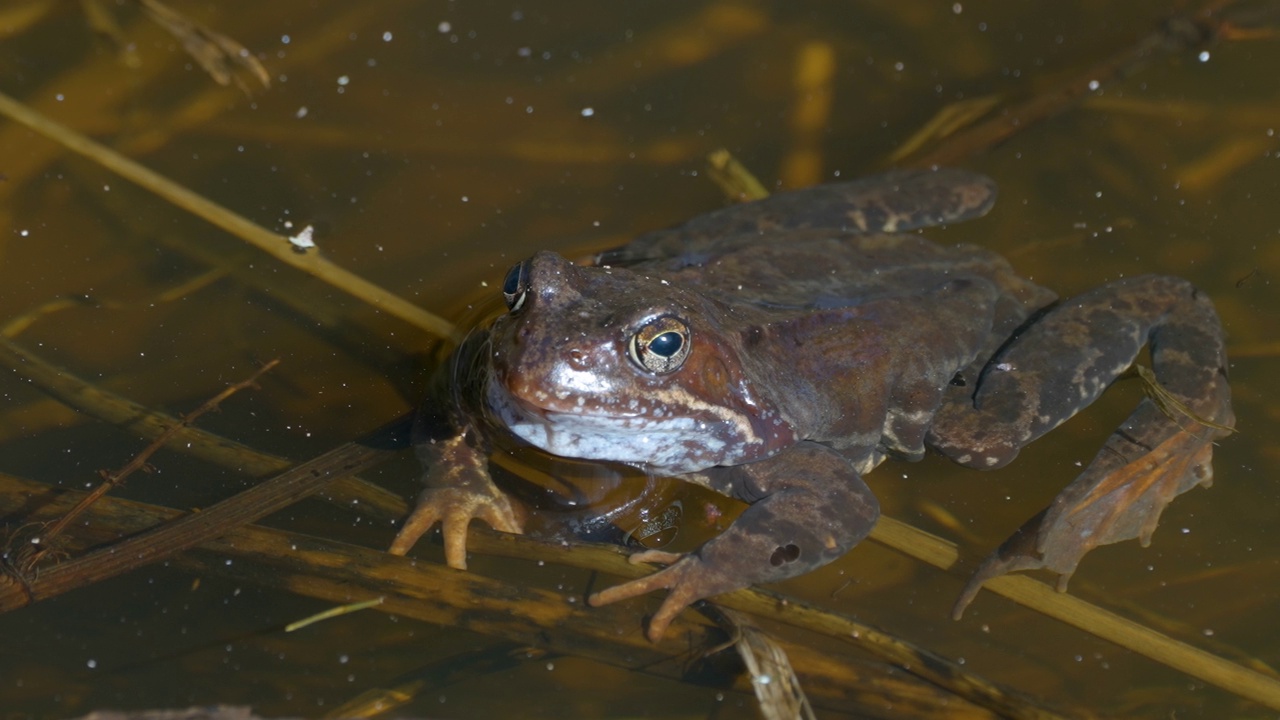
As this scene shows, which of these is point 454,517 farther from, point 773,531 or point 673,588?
point 773,531

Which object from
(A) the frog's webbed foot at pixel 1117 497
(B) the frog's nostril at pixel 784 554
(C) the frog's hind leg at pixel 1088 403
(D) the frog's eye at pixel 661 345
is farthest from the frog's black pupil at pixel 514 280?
(A) the frog's webbed foot at pixel 1117 497

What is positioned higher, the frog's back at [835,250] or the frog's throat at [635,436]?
the frog's back at [835,250]

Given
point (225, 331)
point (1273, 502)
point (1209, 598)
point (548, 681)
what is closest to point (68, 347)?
point (225, 331)

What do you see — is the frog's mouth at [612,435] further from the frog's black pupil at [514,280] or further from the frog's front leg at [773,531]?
the frog's black pupil at [514,280]

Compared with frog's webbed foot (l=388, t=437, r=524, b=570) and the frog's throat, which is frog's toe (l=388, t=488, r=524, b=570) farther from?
the frog's throat

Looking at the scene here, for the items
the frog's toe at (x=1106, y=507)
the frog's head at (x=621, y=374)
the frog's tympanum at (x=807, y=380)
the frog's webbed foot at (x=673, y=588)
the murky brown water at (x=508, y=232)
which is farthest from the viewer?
the frog's toe at (x=1106, y=507)

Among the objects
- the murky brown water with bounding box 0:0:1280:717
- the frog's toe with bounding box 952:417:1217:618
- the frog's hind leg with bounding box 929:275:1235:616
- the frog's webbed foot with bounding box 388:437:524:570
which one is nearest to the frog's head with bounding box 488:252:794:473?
the frog's webbed foot with bounding box 388:437:524:570

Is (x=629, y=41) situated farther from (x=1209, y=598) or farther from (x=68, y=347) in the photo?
(x=1209, y=598)

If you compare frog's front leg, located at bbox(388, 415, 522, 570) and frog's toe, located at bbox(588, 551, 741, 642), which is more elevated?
frog's front leg, located at bbox(388, 415, 522, 570)
